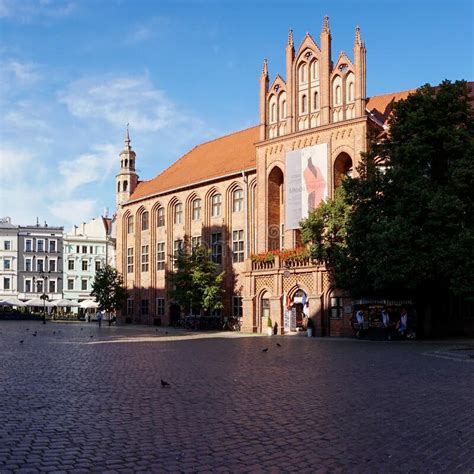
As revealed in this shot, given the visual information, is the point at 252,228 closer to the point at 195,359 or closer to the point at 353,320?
the point at 353,320

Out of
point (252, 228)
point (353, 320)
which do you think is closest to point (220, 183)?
point (252, 228)

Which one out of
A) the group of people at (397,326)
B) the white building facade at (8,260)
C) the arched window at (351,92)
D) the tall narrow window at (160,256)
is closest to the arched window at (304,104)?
the arched window at (351,92)

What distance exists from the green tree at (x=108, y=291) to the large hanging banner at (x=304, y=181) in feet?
74.7

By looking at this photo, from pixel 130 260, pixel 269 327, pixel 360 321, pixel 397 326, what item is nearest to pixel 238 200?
pixel 269 327

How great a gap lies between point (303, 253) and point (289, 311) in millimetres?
4127

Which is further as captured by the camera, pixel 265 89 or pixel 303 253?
pixel 265 89

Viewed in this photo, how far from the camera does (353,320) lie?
36.6 m

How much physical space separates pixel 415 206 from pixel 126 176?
136 ft

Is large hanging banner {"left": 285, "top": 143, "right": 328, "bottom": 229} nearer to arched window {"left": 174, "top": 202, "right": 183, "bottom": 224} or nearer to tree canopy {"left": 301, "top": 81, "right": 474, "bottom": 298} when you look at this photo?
tree canopy {"left": 301, "top": 81, "right": 474, "bottom": 298}

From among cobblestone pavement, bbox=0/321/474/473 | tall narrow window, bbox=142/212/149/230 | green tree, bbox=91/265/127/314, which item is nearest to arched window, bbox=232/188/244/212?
tall narrow window, bbox=142/212/149/230

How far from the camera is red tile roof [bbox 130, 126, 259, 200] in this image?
52.1m

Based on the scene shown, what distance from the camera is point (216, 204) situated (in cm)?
5266

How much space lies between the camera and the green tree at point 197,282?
46.6 meters

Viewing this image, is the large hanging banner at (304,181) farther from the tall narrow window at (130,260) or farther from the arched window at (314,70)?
the tall narrow window at (130,260)
